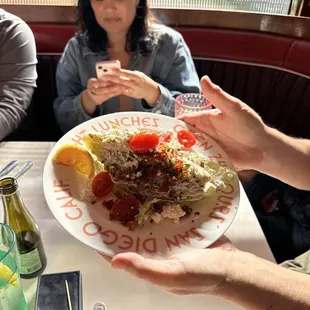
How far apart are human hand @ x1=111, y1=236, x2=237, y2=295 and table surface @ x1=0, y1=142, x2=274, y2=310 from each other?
0.17 metres

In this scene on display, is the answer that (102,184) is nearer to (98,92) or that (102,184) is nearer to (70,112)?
(98,92)

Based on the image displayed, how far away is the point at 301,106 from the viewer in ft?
7.33

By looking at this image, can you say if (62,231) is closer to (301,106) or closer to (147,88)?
(147,88)

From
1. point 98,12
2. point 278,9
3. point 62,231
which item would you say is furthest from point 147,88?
point 278,9

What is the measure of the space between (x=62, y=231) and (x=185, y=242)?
422 millimetres

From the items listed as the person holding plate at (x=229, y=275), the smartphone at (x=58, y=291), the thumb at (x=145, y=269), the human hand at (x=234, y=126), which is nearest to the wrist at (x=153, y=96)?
the human hand at (x=234, y=126)

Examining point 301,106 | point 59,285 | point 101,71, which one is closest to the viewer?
point 59,285

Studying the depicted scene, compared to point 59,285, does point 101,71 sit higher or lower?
higher

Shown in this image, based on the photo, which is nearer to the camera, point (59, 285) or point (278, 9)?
point (59, 285)

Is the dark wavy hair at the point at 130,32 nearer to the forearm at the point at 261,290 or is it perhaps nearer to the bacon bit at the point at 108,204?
the bacon bit at the point at 108,204

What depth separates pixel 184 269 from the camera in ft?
2.53

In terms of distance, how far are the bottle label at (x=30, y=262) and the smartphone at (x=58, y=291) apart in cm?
5

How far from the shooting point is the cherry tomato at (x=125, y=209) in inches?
37.8

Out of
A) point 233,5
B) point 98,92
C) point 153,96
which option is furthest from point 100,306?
point 233,5
